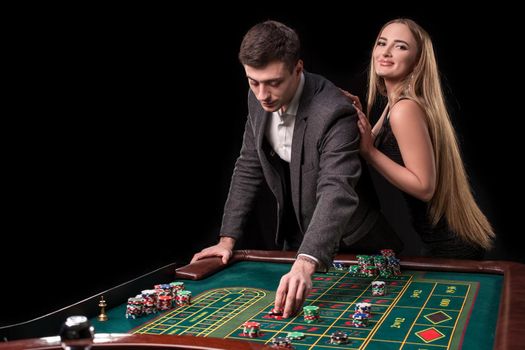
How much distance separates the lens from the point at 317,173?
339 cm

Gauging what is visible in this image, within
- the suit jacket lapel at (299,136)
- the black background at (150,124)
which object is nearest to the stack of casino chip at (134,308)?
the suit jacket lapel at (299,136)

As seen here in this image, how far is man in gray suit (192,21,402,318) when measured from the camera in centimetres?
296

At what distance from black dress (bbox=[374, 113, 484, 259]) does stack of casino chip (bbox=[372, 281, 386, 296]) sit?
3.63 ft

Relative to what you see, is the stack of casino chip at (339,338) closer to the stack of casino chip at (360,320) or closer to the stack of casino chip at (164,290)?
the stack of casino chip at (360,320)

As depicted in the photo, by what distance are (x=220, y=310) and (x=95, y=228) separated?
2542 millimetres

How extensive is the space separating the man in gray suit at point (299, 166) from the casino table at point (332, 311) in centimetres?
16

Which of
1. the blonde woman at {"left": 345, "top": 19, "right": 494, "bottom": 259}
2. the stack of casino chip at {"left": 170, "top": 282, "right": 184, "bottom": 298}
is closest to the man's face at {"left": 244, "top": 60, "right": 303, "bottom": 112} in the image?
the blonde woman at {"left": 345, "top": 19, "right": 494, "bottom": 259}

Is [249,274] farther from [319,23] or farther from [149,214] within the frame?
[319,23]

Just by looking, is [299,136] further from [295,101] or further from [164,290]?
[164,290]

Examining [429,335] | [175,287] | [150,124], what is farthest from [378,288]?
[150,124]

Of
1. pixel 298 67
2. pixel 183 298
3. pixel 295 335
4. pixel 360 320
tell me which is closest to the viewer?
pixel 295 335

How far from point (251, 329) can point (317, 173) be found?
124 centimetres

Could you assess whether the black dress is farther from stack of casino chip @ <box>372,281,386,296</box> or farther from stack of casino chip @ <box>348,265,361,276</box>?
stack of casino chip @ <box>372,281,386,296</box>

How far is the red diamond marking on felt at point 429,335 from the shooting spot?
7.29 feet
